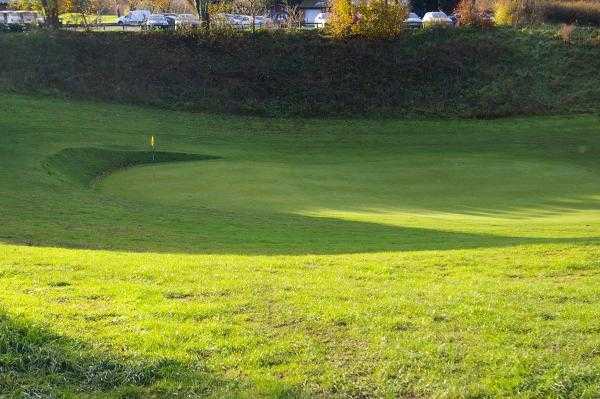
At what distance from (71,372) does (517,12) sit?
213 feet

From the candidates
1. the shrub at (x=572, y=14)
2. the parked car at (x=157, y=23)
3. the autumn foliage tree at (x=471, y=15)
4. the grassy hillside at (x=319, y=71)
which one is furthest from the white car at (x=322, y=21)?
the shrub at (x=572, y=14)

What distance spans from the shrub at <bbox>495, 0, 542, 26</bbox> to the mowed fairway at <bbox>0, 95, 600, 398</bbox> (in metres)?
35.4

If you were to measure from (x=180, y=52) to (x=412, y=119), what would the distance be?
20.0 m

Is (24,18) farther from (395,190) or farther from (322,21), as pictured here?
(395,190)

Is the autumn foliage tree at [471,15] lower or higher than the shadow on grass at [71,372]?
higher

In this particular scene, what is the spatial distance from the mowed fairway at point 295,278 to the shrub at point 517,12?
35.4 meters

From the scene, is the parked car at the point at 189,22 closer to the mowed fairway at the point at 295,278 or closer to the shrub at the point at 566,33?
the mowed fairway at the point at 295,278

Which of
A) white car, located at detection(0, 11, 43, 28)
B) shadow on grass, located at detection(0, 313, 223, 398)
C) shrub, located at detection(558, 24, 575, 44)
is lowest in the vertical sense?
shadow on grass, located at detection(0, 313, 223, 398)

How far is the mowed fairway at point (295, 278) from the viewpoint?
7023 millimetres

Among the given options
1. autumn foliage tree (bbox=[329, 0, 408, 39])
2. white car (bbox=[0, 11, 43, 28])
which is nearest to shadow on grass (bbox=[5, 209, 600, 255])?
autumn foliage tree (bbox=[329, 0, 408, 39])

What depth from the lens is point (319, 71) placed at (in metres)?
56.1

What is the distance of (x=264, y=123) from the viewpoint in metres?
47.8

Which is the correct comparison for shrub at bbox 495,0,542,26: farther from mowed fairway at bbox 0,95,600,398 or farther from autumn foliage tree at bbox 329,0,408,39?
mowed fairway at bbox 0,95,600,398

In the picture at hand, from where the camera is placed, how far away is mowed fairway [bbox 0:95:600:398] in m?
7.02
